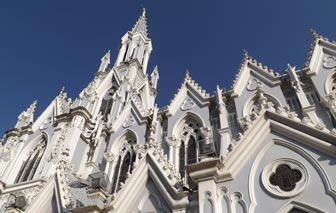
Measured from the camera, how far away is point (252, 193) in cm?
1132

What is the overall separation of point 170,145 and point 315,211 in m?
9.77

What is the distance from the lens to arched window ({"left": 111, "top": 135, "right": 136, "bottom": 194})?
62.5 feet

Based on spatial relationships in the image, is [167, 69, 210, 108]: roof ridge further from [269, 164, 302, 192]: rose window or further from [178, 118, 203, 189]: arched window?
[269, 164, 302, 192]: rose window

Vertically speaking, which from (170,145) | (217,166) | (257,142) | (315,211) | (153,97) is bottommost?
(315,211)

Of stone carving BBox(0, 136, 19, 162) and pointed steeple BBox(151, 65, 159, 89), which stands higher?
pointed steeple BBox(151, 65, 159, 89)

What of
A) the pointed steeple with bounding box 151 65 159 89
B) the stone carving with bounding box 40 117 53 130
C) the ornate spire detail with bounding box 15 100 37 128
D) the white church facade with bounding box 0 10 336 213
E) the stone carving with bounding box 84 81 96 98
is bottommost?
the white church facade with bounding box 0 10 336 213

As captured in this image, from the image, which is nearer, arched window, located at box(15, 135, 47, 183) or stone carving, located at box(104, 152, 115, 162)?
stone carving, located at box(104, 152, 115, 162)

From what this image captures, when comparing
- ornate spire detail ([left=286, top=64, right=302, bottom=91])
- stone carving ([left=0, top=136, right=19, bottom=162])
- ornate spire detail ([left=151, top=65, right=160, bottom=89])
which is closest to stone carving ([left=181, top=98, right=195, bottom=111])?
ornate spire detail ([left=286, top=64, right=302, bottom=91])

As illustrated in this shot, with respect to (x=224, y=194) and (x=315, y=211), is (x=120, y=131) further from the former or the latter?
(x=315, y=211)

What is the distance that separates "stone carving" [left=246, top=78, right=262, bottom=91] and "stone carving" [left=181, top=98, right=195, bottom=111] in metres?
3.34

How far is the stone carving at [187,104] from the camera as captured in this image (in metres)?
20.8

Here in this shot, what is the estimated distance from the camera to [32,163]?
23547 millimetres

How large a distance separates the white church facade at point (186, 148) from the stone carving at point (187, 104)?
0.14 metres

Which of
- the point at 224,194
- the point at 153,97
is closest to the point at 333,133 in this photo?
the point at 224,194
